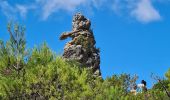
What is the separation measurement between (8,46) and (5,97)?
3.56 m

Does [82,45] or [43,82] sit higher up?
[82,45]

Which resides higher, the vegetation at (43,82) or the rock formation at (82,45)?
the rock formation at (82,45)

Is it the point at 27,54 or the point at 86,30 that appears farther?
the point at 86,30

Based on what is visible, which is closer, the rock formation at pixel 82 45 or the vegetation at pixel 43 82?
the vegetation at pixel 43 82

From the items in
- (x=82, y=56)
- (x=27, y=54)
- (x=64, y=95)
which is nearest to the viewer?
(x=64, y=95)

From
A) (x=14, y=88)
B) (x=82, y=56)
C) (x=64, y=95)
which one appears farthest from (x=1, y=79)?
(x=82, y=56)

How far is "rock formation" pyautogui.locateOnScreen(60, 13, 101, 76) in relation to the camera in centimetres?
7650

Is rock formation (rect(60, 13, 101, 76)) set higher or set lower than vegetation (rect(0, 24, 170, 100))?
higher

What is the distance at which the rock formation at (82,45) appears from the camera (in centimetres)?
7650

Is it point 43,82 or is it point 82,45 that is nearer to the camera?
point 43,82

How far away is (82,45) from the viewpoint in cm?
7825

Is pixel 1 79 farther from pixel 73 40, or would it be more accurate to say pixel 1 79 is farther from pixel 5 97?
pixel 73 40

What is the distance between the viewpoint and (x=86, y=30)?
80.3m

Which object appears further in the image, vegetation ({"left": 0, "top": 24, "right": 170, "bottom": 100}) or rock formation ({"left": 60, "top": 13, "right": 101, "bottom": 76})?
rock formation ({"left": 60, "top": 13, "right": 101, "bottom": 76})
